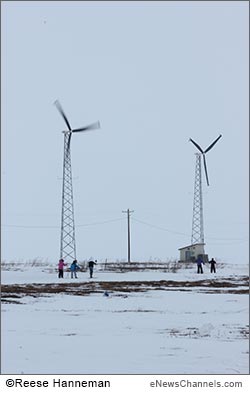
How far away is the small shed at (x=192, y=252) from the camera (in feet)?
195

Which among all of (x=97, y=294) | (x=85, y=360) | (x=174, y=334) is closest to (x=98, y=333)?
(x=174, y=334)

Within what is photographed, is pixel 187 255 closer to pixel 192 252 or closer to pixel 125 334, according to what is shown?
pixel 192 252

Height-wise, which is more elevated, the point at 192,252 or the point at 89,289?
the point at 192,252

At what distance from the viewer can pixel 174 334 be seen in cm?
1272

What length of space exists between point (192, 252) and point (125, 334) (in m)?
49.7

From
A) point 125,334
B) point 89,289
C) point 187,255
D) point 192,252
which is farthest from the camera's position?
point 187,255

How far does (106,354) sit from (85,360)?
715 mm

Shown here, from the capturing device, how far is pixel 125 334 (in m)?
12.5

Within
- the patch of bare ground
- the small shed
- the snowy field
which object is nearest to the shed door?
the small shed

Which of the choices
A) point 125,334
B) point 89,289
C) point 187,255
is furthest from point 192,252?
point 125,334

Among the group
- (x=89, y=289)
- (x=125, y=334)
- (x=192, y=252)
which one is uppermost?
(x=192, y=252)

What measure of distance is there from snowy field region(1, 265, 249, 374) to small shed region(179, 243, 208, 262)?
37.8 meters

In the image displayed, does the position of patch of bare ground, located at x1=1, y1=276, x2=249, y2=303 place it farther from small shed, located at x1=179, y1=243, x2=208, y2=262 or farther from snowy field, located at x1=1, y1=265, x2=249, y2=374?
small shed, located at x1=179, y1=243, x2=208, y2=262
